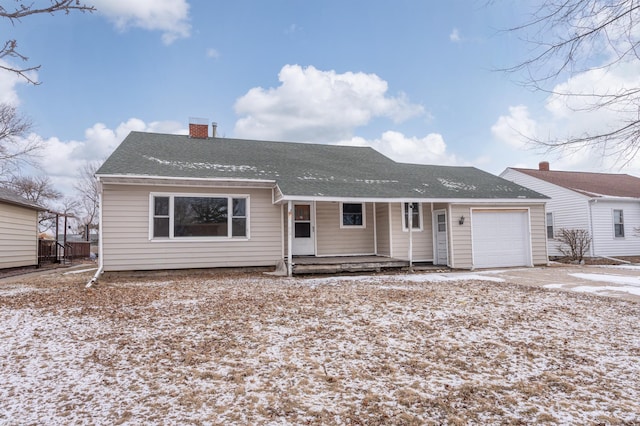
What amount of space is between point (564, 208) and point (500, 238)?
7.16 metres

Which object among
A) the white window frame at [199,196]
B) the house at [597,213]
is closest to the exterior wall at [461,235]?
the house at [597,213]

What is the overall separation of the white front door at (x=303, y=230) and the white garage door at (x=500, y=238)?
5.58m

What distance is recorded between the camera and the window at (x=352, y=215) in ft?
43.0

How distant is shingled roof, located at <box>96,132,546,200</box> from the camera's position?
35.5 ft

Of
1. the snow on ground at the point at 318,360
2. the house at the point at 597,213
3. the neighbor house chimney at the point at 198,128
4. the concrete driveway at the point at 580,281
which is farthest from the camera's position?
the house at the point at 597,213

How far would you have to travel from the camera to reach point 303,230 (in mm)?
12586

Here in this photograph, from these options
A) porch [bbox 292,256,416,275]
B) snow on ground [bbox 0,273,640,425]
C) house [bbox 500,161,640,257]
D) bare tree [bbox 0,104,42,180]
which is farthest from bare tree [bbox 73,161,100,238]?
house [bbox 500,161,640,257]

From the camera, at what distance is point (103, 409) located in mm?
2807

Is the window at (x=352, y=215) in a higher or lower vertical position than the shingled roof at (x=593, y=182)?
lower

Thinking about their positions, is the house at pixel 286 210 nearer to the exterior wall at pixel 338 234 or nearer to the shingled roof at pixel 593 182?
the exterior wall at pixel 338 234

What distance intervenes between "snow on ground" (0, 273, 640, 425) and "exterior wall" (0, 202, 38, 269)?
8.56m

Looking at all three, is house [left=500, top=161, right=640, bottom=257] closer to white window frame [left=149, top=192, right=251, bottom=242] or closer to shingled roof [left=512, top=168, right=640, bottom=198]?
shingled roof [left=512, top=168, right=640, bottom=198]

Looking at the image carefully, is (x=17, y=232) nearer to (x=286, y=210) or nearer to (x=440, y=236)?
(x=286, y=210)

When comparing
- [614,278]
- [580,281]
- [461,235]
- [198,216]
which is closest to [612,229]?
[614,278]
